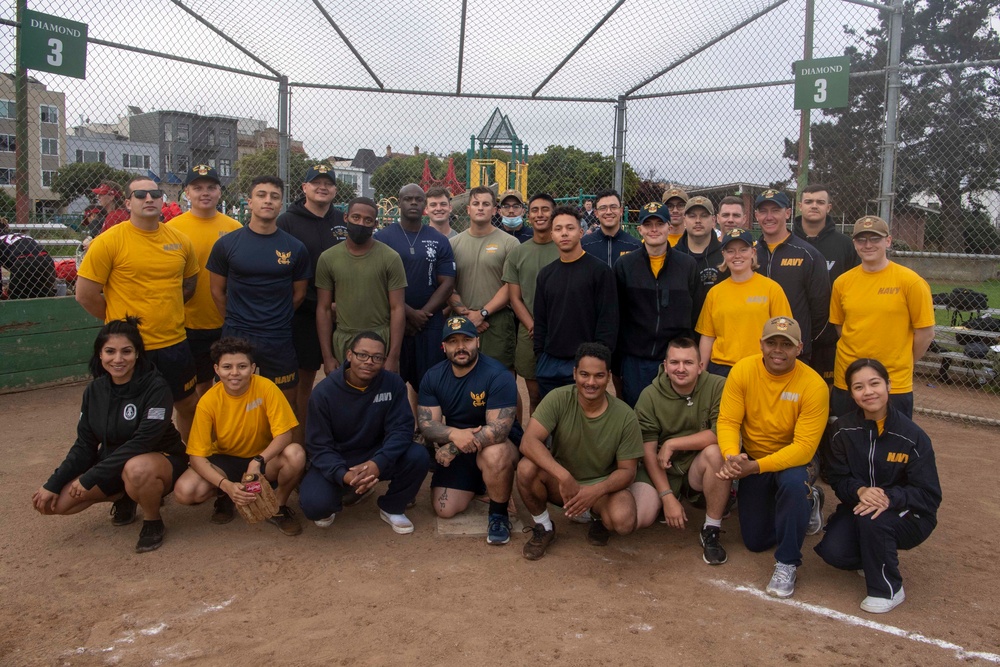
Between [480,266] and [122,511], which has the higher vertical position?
[480,266]

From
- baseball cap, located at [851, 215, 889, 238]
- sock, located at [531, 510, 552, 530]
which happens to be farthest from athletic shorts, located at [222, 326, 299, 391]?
baseball cap, located at [851, 215, 889, 238]

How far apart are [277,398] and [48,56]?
357cm

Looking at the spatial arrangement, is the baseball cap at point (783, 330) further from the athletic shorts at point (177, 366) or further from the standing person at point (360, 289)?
the athletic shorts at point (177, 366)

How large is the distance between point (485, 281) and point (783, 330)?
223 cm

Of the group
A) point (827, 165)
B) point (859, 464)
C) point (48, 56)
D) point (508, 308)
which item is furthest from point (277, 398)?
→ point (827, 165)

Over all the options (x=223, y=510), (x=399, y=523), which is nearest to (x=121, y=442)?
(x=223, y=510)

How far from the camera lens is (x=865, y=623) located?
3324mm

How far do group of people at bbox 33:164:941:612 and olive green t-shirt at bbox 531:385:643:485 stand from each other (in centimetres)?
1

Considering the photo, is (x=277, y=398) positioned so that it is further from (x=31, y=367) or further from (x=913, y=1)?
(x=913, y=1)

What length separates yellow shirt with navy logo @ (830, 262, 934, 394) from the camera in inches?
172

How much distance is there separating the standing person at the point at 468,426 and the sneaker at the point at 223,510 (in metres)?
1.23

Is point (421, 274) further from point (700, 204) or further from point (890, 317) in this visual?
point (890, 317)

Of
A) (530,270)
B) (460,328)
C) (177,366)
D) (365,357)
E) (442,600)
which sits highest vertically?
(530,270)

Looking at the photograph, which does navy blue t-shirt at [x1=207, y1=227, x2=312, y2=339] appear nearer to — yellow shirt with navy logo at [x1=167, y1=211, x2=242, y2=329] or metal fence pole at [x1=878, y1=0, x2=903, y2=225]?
yellow shirt with navy logo at [x1=167, y1=211, x2=242, y2=329]
